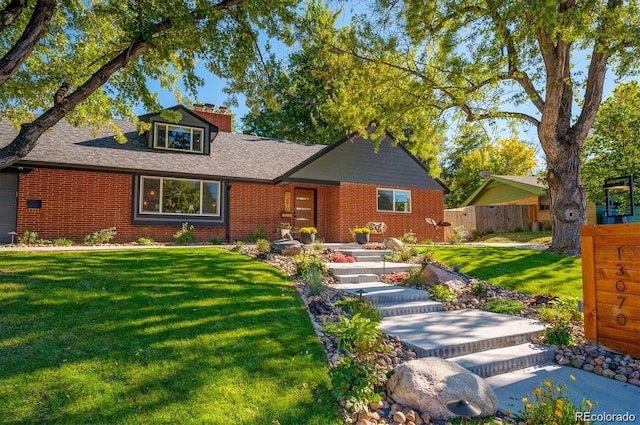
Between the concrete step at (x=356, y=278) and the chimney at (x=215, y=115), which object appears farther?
the chimney at (x=215, y=115)

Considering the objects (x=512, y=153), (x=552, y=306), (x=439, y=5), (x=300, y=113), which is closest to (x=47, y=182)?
(x=439, y=5)

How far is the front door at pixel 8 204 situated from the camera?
11445 mm

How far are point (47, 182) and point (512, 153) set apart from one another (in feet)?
119

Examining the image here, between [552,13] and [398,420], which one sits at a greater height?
[552,13]

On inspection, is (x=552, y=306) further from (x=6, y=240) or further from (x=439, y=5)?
(x=6, y=240)

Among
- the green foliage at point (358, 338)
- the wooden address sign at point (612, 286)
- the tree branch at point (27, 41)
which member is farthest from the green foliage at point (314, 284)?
the tree branch at point (27, 41)

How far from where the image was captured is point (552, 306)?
6266 millimetres

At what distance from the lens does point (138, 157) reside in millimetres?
13281

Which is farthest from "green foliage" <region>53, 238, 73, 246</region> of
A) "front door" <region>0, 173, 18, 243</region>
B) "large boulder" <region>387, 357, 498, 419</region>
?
"large boulder" <region>387, 357, 498, 419</region>

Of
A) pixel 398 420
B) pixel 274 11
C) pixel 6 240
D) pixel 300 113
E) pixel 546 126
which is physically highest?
pixel 300 113

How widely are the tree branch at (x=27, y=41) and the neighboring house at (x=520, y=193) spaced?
23.1m

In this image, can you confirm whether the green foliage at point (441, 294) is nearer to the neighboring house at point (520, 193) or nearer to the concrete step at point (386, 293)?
the concrete step at point (386, 293)

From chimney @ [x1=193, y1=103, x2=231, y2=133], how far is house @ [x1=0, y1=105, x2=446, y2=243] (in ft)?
0.17

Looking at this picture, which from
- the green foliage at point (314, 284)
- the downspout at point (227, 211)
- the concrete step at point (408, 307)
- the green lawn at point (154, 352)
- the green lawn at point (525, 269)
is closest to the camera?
the green lawn at point (154, 352)
